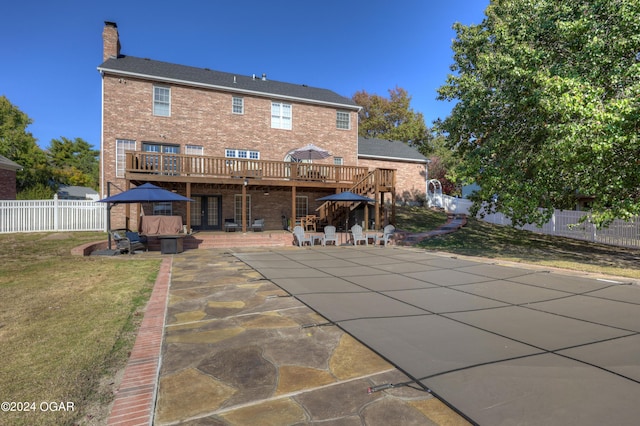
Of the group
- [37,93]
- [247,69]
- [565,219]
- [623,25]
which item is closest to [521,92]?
[623,25]

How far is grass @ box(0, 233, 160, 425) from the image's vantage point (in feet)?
9.11

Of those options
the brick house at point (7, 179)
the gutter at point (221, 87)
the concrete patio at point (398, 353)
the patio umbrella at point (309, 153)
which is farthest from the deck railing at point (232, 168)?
the brick house at point (7, 179)

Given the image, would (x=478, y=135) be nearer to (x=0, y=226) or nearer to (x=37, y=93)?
(x=0, y=226)

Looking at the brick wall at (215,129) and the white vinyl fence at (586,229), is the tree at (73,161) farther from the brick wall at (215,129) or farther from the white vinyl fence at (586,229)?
the white vinyl fence at (586,229)

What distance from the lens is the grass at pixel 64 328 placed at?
2.78m

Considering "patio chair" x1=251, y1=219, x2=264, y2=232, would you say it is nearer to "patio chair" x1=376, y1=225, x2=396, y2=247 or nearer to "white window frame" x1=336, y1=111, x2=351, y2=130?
"patio chair" x1=376, y1=225, x2=396, y2=247

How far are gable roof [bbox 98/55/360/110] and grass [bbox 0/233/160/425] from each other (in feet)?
41.0

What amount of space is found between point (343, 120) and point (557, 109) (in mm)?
15286

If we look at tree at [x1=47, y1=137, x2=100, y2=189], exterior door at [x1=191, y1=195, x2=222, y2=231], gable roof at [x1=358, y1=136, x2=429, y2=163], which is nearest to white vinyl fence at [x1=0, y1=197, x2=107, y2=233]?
exterior door at [x1=191, y1=195, x2=222, y2=231]

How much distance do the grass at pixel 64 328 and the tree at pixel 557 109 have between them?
10836 millimetres

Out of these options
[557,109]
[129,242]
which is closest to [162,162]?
[129,242]

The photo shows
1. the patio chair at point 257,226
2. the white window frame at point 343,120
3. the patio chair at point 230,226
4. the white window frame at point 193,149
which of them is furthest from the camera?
the white window frame at point 343,120

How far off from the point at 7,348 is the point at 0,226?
51.6ft

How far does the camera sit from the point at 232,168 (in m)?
16.7
